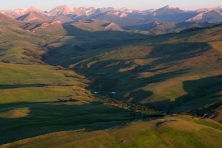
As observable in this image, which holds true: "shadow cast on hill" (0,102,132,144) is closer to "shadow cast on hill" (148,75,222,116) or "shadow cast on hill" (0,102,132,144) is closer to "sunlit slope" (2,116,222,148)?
"sunlit slope" (2,116,222,148)

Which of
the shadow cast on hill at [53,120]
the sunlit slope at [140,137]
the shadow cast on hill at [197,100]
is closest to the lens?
the sunlit slope at [140,137]

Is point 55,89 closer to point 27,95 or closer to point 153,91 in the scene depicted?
point 27,95

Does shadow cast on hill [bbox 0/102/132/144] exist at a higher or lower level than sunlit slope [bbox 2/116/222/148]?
lower

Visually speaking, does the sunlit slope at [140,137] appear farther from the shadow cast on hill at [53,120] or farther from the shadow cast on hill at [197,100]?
the shadow cast on hill at [197,100]

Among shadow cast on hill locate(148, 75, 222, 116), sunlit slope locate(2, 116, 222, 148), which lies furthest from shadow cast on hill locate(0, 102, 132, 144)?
shadow cast on hill locate(148, 75, 222, 116)

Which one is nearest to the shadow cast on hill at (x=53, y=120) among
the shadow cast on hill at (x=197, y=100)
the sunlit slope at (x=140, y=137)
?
the sunlit slope at (x=140, y=137)

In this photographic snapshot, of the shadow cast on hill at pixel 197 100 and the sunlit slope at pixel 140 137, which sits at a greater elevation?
the sunlit slope at pixel 140 137

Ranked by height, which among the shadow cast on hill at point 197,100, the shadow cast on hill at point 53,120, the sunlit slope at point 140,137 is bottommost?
the shadow cast on hill at point 197,100

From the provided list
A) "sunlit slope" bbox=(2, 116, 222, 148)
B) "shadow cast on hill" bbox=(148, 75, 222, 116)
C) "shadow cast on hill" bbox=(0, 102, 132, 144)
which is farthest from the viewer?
"shadow cast on hill" bbox=(148, 75, 222, 116)

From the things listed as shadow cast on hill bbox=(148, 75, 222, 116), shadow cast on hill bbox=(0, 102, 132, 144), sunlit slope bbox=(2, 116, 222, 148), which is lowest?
shadow cast on hill bbox=(148, 75, 222, 116)
